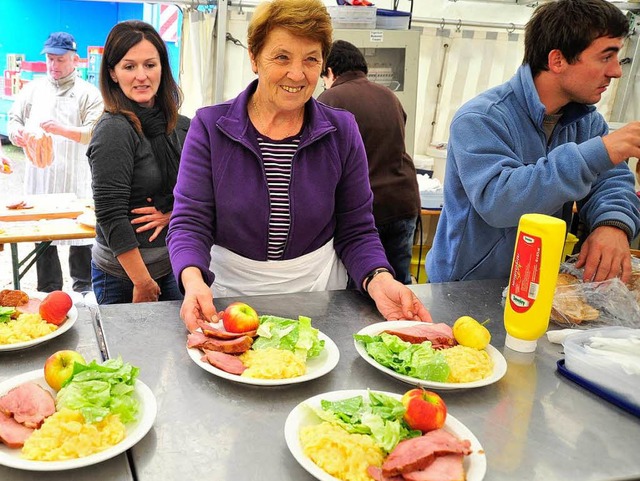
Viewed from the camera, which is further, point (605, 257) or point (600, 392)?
point (605, 257)

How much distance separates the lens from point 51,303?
151 centimetres

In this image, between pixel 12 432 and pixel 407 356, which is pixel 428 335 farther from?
pixel 12 432

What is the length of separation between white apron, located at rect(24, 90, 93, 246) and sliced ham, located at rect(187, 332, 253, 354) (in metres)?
3.48

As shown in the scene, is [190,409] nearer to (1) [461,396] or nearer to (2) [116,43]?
(1) [461,396]

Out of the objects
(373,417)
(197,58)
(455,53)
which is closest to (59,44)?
(197,58)

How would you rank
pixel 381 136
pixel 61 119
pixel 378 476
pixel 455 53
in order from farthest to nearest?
pixel 455 53 < pixel 61 119 < pixel 381 136 < pixel 378 476

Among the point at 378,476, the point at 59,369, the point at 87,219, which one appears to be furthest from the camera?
the point at 87,219

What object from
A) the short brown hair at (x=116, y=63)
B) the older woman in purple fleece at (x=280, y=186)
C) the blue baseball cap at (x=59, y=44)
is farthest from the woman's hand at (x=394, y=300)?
the blue baseball cap at (x=59, y=44)

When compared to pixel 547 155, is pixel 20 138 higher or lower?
lower

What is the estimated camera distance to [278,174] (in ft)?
6.41

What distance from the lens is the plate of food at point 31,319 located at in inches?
55.7

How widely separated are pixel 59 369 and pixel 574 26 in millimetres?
1905

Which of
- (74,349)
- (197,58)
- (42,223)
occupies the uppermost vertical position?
(197,58)

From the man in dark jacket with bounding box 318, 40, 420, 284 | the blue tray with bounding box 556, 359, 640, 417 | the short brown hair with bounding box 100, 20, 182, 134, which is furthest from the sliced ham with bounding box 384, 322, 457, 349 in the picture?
the man in dark jacket with bounding box 318, 40, 420, 284
